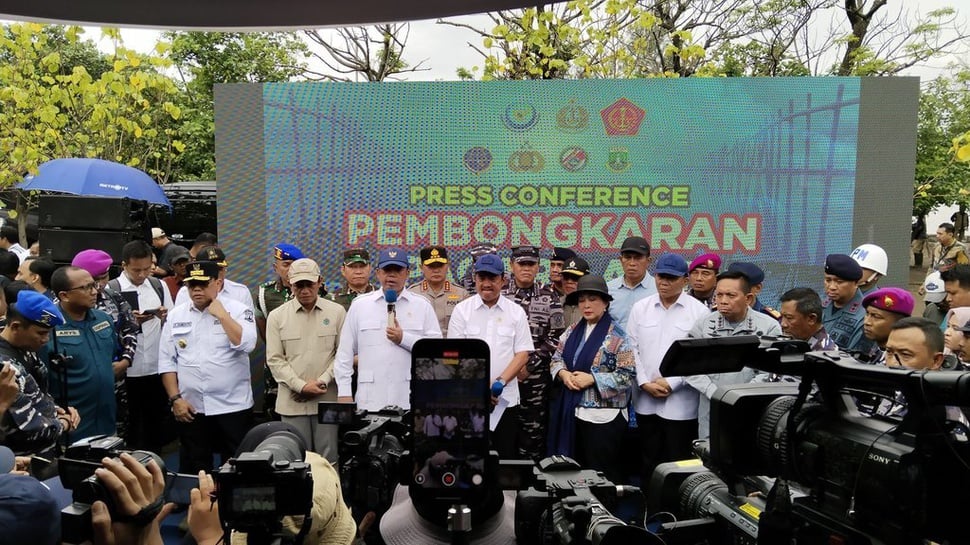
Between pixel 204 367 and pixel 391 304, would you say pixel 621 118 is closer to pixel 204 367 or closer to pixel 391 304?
pixel 391 304

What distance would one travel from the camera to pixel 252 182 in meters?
6.71

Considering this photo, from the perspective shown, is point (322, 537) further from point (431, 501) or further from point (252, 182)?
point (252, 182)

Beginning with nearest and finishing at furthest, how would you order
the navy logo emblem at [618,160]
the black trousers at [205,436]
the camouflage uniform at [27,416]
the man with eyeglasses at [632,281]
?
the camouflage uniform at [27,416]
the black trousers at [205,436]
the man with eyeglasses at [632,281]
the navy logo emblem at [618,160]

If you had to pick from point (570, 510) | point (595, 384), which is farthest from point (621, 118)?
point (570, 510)

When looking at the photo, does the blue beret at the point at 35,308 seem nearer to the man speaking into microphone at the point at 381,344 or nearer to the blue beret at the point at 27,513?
the man speaking into microphone at the point at 381,344

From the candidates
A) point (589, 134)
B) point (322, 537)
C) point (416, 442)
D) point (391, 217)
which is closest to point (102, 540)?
point (322, 537)

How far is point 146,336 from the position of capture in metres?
5.29

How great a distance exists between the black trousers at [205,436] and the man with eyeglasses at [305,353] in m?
0.31

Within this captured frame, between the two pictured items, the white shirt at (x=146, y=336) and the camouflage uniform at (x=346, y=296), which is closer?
the white shirt at (x=146, y=336)

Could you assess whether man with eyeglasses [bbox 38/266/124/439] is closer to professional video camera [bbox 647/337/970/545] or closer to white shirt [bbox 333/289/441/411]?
white shirt [bbox 333/289/441/411]

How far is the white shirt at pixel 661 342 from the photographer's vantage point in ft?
14.2

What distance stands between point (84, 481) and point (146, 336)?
3.98 m

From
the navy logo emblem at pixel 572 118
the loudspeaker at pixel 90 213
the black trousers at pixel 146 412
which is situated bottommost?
the black trousers at pixel 146 412

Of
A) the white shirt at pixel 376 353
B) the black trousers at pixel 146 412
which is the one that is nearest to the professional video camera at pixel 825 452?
the white shirt at pixel 376 353
